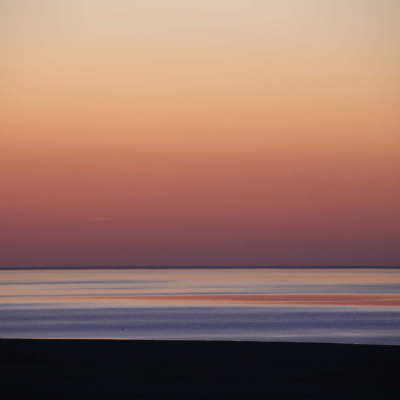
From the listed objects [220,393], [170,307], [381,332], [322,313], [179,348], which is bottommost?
[220,393]

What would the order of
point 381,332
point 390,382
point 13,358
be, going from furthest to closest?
point 381,332 → point 13,358 → point 390,382

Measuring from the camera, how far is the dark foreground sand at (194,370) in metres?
6.52

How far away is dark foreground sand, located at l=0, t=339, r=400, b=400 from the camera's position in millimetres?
6523

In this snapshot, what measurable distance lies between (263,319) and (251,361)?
19278mm

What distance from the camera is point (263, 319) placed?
27.2 meters

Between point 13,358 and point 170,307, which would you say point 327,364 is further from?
point 170,307

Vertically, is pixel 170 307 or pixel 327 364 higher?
pixel 170 307

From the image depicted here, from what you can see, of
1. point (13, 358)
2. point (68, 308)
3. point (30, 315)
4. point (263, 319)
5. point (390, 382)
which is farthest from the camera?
point (68, 308)

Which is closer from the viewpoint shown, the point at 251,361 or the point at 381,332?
the point at 251,361

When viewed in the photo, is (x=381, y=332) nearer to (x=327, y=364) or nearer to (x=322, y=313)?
(x=322, y=313)

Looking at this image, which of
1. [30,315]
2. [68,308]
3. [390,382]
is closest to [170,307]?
[68,308]

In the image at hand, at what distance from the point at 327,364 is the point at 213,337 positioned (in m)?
11.9

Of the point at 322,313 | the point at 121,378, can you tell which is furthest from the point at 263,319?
the point at 121,378

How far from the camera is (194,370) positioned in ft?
25.1
